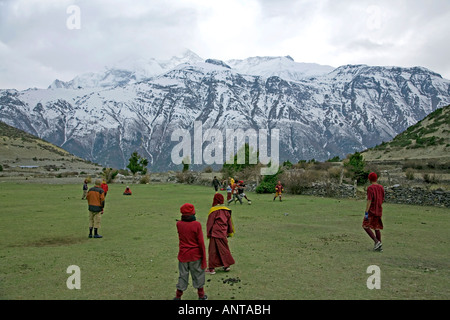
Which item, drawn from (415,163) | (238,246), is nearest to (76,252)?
(238,246)

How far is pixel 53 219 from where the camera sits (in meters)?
16.4

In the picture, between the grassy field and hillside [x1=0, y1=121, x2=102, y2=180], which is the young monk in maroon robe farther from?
hillside [x1=0, y1=121, x2=102, y2=180]

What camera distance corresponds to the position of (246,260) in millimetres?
9289

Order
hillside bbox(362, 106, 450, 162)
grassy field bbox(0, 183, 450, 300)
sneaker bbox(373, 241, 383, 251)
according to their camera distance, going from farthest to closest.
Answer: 1. hillside bbox(362, 106, 450, 162)
2. sneaker bbox(373, 241, 383, 251)
3. grassy field bbox(0, 183, 450, 300)

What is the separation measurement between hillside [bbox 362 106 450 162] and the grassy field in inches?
1374

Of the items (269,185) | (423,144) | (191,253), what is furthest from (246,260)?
(423,144)

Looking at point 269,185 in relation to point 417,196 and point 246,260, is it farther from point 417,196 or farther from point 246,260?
point 246,260

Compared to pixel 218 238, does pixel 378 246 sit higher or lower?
lower

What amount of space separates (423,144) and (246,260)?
49.2m

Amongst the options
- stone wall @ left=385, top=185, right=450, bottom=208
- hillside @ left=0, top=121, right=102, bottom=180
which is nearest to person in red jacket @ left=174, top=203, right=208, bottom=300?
stone wall @ left=385, top=185, right=450, bottom=208

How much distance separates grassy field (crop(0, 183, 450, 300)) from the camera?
6863 millimetres

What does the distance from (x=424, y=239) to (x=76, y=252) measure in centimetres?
1030

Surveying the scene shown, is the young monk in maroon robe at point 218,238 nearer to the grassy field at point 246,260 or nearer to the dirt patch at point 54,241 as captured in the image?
the grassy field at point 246,260
